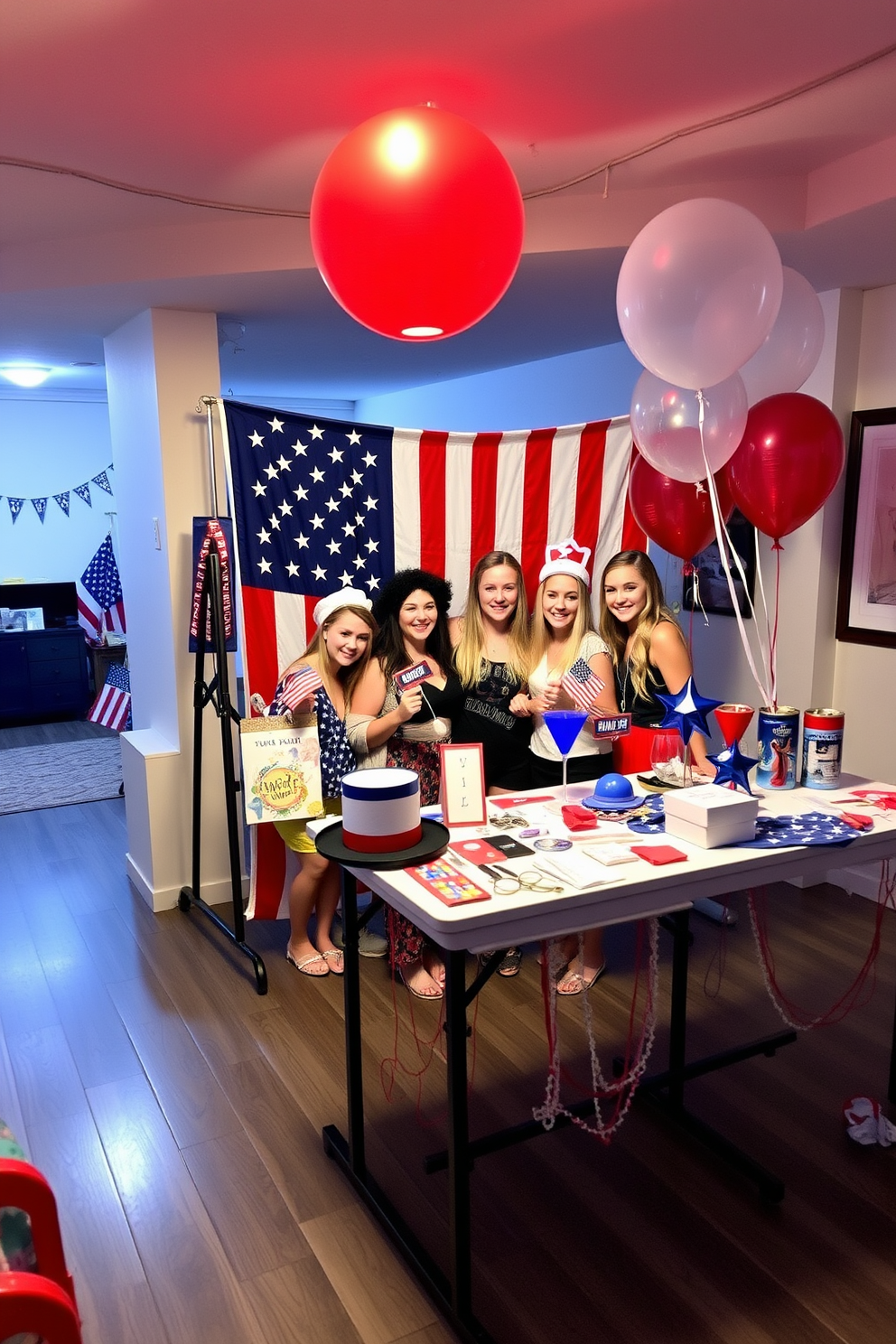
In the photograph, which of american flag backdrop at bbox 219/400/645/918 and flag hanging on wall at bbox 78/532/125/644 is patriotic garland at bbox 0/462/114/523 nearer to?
flag hanging on wall at bbox 78/532/125/644

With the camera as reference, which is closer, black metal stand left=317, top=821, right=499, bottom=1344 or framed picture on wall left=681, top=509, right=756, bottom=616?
black metal stand left=317, top=821, right=499, bottom=1344

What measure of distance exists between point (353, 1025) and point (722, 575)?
2657 mm

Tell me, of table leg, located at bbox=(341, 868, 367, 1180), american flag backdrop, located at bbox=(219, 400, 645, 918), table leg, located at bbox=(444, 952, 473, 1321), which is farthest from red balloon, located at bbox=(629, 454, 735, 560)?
table leg, located at bbox=(444, 952, 473, 1321)

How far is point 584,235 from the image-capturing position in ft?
9.28

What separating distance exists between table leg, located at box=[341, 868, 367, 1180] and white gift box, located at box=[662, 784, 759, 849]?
2.43ft

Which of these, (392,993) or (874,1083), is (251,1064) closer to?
(392,993)

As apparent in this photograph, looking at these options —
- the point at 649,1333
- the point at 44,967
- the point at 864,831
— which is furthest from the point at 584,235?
the point at 44,967

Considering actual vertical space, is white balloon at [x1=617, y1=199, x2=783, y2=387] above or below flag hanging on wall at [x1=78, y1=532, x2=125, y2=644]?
above

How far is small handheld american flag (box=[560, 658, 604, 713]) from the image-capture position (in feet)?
9.46

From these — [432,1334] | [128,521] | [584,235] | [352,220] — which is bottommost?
[432,1334]

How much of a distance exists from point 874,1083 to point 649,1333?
1.09m

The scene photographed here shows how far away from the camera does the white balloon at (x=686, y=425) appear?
2.49 metres

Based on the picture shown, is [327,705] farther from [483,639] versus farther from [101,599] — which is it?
[101,599]

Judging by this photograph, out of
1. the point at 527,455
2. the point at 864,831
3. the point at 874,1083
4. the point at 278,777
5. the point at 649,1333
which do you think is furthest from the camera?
the point at 527,455
